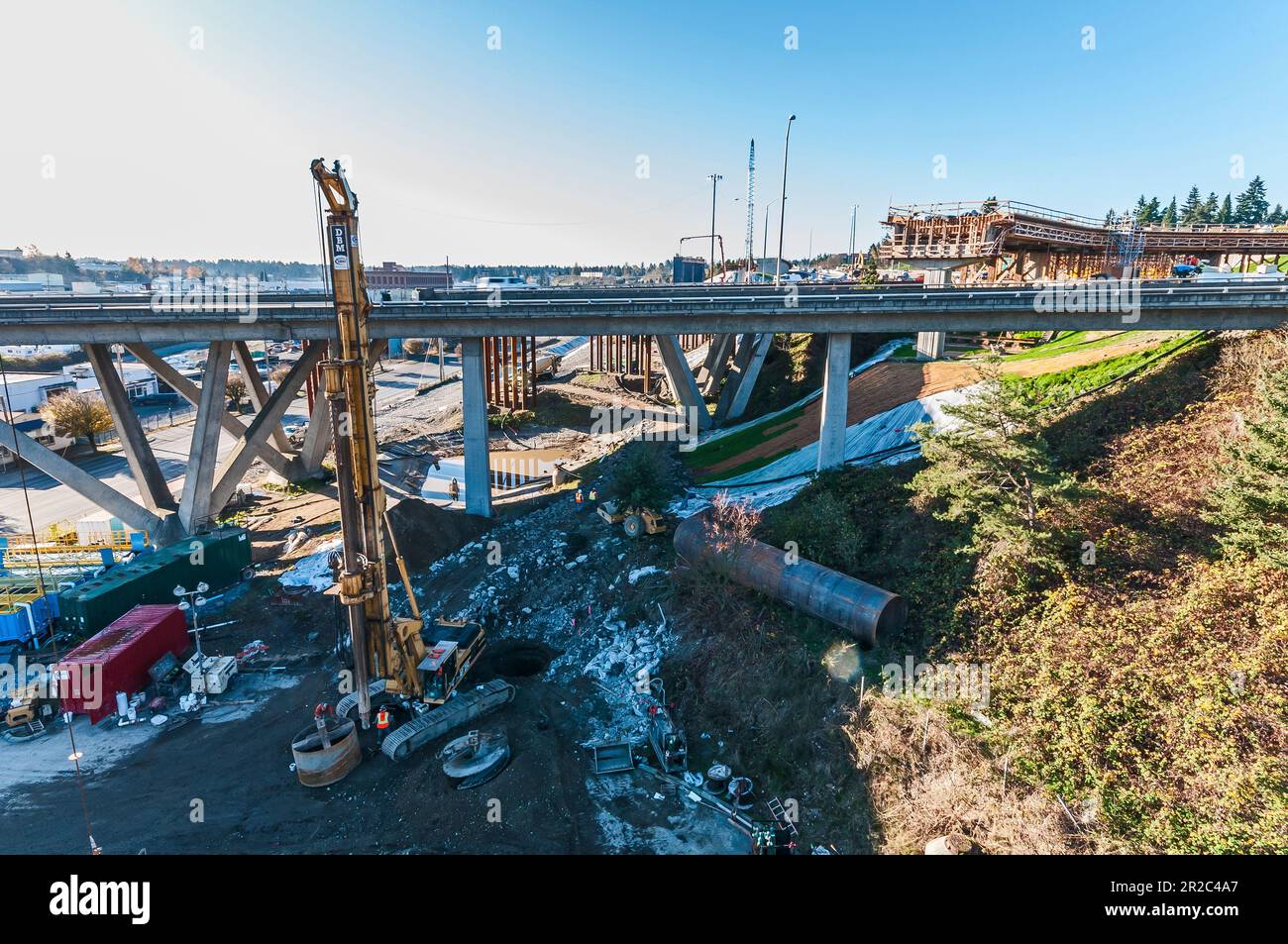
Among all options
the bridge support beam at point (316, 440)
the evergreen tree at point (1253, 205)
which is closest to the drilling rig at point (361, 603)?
the bridge support beam at point (316, 440)

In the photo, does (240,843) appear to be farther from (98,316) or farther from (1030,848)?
(98,316)

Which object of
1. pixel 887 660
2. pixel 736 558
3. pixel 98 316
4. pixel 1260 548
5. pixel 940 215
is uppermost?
pixel 940 215

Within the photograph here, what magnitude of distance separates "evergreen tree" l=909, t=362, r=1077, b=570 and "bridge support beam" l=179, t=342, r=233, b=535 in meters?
30.8

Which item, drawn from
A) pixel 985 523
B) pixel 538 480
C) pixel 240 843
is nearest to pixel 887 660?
pixel 985 523

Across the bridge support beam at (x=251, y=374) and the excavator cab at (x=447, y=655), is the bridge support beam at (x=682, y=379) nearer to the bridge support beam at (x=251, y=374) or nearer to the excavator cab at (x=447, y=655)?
the excavator cab at (x=447, y=655)

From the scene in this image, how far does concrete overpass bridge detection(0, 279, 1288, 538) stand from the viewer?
25359 mm

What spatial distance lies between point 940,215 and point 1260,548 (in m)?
29.6

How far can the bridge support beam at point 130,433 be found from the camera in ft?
94.7

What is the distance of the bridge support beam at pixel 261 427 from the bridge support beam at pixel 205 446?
0.46 m

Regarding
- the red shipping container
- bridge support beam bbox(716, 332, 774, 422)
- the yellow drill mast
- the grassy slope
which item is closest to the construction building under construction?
bridge support beam bbox(716, 332, 774, 422)

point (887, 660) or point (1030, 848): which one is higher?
point (887, 660)

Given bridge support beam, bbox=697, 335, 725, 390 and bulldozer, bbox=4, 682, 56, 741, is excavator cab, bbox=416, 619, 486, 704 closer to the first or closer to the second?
bulldozer, bbox=4, 682, 56, 741

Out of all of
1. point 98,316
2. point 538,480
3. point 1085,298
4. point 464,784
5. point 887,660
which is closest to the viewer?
point 464,784
